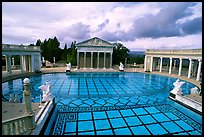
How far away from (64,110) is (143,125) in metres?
5.04

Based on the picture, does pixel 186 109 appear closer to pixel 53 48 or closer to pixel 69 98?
pixel 69 98

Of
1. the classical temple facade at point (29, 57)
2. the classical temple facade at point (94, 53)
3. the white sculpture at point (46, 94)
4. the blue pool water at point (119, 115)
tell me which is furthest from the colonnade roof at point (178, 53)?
the classical temple facade at point (29, 57)

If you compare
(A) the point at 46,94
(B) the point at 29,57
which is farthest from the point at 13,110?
(B) the point at 29,57

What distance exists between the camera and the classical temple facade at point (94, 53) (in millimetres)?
28812

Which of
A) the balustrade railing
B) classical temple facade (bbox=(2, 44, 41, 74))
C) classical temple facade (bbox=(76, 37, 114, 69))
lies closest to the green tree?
classical temple facade (bbox=(76, 37, 114, 69))

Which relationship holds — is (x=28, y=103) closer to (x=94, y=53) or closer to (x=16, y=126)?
(x=16, y=126)

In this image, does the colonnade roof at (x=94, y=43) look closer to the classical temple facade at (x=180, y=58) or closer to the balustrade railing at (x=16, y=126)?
the classical temple facade at (x=180, y=58)

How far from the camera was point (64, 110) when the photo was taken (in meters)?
9.67

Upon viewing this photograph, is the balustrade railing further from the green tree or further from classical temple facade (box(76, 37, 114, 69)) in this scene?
the green tree

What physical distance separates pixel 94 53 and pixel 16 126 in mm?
27088

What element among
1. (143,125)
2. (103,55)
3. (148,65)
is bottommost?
(143,125)

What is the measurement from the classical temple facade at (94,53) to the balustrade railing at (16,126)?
24043mm

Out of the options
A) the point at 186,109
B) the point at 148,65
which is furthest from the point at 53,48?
the point at 186,109

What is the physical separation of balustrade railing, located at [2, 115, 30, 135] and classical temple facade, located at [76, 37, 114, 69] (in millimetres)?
24043
